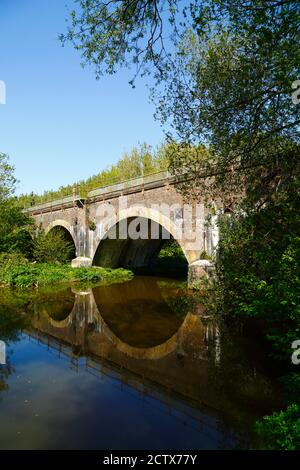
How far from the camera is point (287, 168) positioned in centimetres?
707

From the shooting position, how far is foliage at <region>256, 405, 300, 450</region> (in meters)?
3.94

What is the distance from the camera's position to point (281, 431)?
4180 millimetres

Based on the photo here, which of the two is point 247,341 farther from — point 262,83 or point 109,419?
point 262,83

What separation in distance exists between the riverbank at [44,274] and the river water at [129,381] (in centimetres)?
599

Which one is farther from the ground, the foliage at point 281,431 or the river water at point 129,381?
the foliage at point 281,431

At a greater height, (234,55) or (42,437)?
(234,55)

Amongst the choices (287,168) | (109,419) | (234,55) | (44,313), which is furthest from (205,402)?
(44,313)

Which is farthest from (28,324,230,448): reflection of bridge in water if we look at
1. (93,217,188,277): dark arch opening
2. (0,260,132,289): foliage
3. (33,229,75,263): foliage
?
(33,229,75,263): foliage

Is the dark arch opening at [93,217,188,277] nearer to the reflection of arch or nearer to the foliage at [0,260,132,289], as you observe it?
the reflection of arch

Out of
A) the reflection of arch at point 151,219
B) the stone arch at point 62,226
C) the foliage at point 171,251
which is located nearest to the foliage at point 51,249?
the stone arch at point 62,226

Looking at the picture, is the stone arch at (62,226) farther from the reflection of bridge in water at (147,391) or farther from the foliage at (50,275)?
the reflection of bridge in water at (147,391)

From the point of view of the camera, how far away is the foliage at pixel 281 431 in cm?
394

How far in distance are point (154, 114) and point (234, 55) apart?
1.95m

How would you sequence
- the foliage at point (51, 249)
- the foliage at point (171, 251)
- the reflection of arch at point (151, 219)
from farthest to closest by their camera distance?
1. the foliage at point (171, 251)
2. the foliage at point (51, 249)
3. the reflection of arch at point (151, 219)
